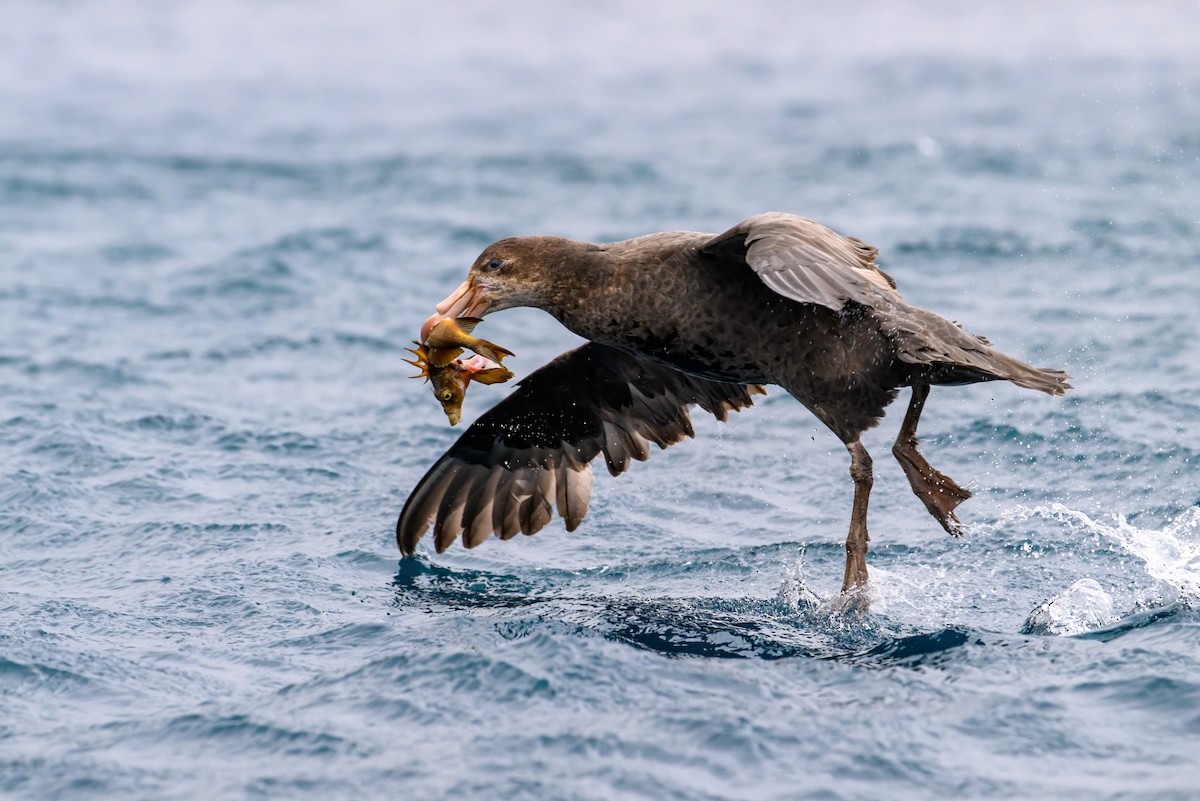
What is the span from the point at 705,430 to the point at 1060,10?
14007 mm

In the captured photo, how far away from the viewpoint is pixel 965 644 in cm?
594

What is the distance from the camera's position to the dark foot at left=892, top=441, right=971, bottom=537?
257 inches

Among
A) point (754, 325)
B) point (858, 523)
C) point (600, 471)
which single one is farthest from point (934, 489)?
point (600, 471)

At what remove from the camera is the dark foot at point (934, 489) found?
6.53m

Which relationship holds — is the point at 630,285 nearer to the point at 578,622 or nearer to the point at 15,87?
the point at 578,622

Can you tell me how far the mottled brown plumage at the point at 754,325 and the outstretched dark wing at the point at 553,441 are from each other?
88 centimetres

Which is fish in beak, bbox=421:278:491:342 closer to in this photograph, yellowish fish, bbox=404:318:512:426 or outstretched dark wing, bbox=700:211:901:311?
yellowish fish, bbox=404:318:512:426

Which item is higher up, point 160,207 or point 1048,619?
point 160,207

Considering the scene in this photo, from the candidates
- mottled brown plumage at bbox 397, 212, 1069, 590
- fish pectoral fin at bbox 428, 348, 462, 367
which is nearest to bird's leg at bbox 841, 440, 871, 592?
mottled brown plumage at bbox 397, 212, 1069, 590

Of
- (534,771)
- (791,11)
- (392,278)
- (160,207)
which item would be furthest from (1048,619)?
(791,11)

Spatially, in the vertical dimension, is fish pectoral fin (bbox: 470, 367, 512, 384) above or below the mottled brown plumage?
below

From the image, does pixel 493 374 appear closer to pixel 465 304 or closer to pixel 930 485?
pixel 465 304

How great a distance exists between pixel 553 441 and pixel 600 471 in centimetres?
90

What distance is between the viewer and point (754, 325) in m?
6.36
